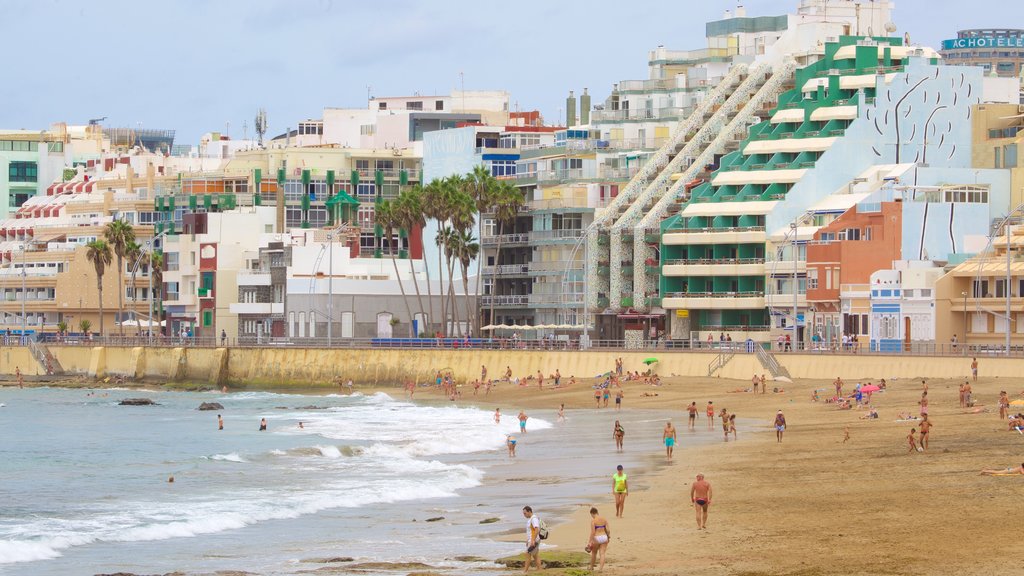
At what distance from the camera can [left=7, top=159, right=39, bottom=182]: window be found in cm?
17512

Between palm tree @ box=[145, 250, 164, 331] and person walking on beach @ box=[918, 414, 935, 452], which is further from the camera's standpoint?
palm tree @ box=[145, 250, 164, 331]

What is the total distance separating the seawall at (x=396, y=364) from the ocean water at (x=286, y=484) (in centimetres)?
760

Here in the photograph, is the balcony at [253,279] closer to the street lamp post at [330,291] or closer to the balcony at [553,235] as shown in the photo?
the street lamp post at [330,291]

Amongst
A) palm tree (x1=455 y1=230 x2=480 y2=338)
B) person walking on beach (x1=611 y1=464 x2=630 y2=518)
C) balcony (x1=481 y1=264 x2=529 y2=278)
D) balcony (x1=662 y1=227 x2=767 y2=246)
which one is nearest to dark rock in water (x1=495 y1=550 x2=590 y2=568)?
person walking on beach (x1=611 y1=464 x2=630 y2=518)

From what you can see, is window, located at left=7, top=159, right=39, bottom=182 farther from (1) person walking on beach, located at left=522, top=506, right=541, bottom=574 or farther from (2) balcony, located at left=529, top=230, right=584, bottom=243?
(1) person walking on beach, located at left=522, top=506, right=541, bottom=574

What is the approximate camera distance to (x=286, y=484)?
179 ft

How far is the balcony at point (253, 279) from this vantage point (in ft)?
392

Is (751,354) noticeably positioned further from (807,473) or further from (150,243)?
(150,243)

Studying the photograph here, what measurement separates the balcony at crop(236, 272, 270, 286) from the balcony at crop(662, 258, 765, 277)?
97.6ft

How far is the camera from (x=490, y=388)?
299 feet

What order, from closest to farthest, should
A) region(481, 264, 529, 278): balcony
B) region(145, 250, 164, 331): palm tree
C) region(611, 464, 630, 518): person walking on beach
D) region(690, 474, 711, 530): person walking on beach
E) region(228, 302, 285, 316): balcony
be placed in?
1. region(690, 474, 711, 530): person walking on beach
2. region(611, 464, 630, 518): person walking on beach
3. region(481, 264, 529, 278): balcony
4. region(228, 302, 285, 316): balcony
5. region(145, 250, 164, 331): palm tree

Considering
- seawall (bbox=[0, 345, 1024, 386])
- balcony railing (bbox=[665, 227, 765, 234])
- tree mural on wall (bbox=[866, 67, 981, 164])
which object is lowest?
seawall (bbox=[0, 345, 1024, 386])

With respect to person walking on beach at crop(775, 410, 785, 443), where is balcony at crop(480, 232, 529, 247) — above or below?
above

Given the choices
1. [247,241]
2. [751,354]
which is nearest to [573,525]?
[751,354]
